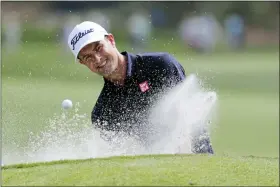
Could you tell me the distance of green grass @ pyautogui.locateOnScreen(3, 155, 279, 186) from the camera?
4059mm

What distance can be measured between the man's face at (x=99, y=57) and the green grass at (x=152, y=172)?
1.44m

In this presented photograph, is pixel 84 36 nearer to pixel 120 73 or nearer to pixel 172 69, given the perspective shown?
pixel 120 73

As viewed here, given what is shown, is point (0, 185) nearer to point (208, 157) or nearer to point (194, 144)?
point (208, 157)

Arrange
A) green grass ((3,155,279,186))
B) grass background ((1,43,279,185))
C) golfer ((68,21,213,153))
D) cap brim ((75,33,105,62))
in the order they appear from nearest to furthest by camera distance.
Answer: green grass ((3,155,279,186)) → grass background ((1,43,279,185)) → cap brim ((75,33,105,62)) → golfer ((68,21,213,153))

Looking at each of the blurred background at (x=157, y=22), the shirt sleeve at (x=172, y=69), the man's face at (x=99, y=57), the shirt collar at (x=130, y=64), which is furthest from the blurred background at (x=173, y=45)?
the man's face at (x=99, y=57)

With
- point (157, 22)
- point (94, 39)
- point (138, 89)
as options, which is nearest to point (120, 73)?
point (138, 89)

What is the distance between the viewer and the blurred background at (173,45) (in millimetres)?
18812

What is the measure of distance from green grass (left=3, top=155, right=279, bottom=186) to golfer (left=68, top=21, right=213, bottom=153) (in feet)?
4.88

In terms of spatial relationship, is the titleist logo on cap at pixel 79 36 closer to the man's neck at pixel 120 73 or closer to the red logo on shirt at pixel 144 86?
the man's neck at pixel 120 73

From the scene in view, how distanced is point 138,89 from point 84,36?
672mm

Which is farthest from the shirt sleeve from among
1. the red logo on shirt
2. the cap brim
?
the cap brim

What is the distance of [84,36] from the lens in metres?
6.13

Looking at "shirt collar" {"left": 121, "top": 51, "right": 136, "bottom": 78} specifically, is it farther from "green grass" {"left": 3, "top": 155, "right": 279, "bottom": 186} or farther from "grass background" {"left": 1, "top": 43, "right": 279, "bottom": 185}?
"green grass" {"left": 3, "top": 155, "right": 279, "bottom": 186}

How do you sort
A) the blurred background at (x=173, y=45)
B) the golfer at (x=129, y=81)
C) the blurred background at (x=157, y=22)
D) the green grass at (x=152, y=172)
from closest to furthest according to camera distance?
the green grass at (x=152, y=172) → the golfer at (x=129, y=81) → the blurred background at (x=173, y=45) → the blurred background at (x=157, y=22)
